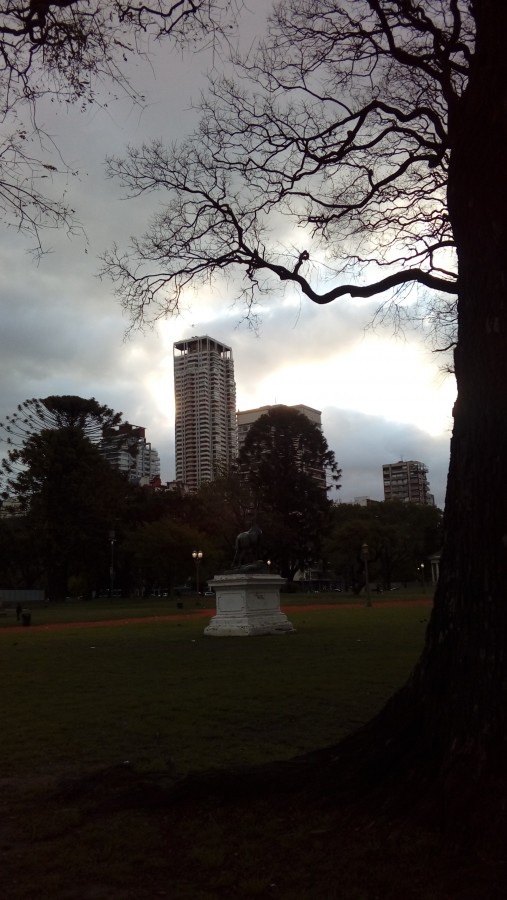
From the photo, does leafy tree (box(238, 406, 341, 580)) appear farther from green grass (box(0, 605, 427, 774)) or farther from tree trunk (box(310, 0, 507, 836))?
tree trunk (box(310, 0, 507, 836))

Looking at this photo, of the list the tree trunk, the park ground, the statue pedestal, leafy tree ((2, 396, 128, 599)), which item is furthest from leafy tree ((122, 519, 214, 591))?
the tree trunk

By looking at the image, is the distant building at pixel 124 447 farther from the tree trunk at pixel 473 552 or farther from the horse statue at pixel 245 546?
the tree trunk at pixel 473 552

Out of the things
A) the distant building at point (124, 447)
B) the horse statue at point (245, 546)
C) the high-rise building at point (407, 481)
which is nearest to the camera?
the horse statue at point (245, 546)

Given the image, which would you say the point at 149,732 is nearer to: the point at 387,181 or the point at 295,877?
the point at 295,877

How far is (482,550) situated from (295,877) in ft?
5.83

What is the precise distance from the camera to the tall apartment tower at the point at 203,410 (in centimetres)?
A: 3944

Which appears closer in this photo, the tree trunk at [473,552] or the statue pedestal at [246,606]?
the tree trunk at [473,552]

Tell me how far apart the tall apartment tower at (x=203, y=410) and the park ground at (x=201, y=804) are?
860 inches

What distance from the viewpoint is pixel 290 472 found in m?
52.0

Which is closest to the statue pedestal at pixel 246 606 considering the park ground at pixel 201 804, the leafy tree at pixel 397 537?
the park ground at pixel 201 804

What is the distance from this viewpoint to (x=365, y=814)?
355 cm

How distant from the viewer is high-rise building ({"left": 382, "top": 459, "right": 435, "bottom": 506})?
13750cm

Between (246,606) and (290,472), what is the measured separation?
115 ft

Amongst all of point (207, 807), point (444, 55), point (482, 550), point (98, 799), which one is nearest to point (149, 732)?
point (98, 799)
